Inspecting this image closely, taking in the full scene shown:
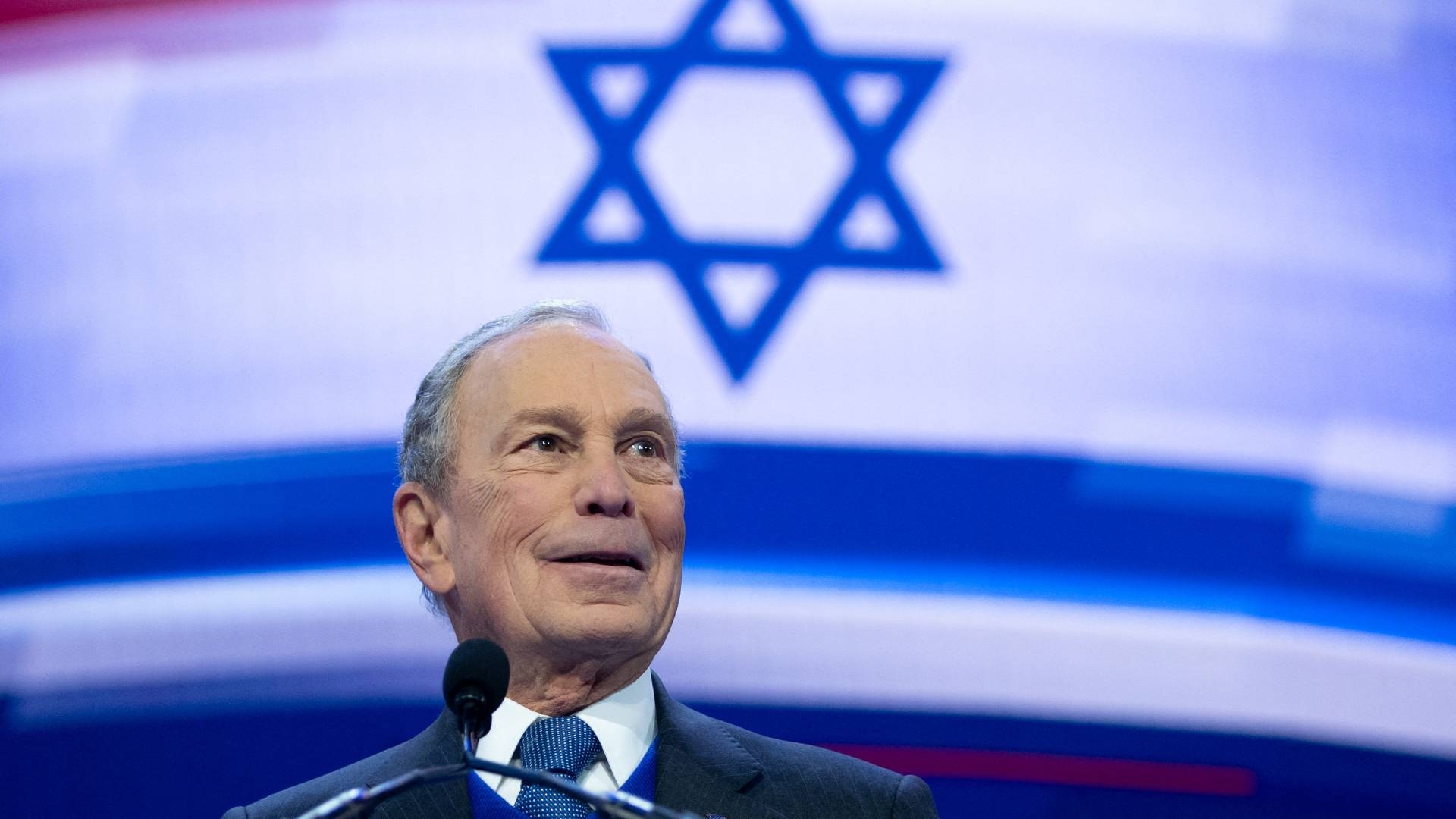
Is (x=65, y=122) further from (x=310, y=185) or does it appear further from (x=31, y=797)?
(x=31, y=797)

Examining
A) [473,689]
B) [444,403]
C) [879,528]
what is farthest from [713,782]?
[879,528]

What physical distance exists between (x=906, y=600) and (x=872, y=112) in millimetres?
994

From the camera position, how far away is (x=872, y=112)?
9.22ft

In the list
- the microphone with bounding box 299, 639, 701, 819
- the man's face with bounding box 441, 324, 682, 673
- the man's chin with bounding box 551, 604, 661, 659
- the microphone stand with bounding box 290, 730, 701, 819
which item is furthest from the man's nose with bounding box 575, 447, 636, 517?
the microphone stand with bounding box 290, 730, 701, 819

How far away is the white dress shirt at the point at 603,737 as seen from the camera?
1.59 m

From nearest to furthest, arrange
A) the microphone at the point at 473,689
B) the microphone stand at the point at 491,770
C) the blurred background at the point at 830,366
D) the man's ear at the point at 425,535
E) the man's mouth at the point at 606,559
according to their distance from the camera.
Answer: the microphone stand at the point at 491,770
the microphone at the point at 473,689
the man's mouth at the point at 606,559
the man's ear at the point at 425,535
the blurred background at the point at 830,366

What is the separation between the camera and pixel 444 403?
71.5 inches

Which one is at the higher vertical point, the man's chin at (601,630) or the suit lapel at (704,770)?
the man's chin at (601,630)

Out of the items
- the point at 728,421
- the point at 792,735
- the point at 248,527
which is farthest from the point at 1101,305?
the point at 248,527

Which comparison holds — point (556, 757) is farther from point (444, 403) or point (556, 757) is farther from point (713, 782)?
point (444, 403)

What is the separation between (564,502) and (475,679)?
432mm

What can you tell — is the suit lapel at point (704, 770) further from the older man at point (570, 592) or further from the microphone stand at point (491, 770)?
the microphone stand at point (491, 770)

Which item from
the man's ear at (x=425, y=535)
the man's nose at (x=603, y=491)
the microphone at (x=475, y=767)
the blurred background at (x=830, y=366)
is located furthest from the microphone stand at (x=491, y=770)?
the blurred background at (x=830, y=366)

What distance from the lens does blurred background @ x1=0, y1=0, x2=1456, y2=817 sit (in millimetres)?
2676
